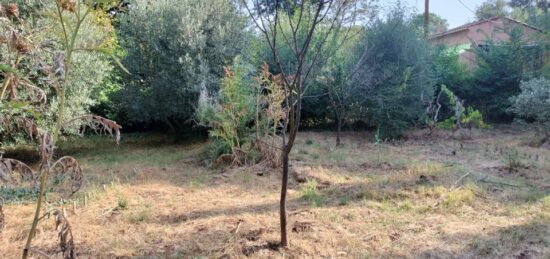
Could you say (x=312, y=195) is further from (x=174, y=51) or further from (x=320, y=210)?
(x=174, y=51)

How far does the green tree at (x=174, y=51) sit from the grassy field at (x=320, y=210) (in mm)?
2336

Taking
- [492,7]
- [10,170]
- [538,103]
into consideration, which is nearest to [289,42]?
[10,170]

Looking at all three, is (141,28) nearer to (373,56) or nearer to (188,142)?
(188,142)

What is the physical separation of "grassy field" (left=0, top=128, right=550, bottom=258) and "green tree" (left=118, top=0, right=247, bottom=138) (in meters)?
2.34

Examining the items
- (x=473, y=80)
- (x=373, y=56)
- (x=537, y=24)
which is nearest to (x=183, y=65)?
(x=373, y=56)

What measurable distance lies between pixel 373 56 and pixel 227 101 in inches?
160

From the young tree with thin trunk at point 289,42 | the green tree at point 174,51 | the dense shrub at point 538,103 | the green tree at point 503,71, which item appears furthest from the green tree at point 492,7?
the young tree with thin trunk at point 289,42

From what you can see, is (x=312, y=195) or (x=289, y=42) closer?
(x=289, y=42)

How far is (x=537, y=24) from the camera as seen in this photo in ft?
34.5

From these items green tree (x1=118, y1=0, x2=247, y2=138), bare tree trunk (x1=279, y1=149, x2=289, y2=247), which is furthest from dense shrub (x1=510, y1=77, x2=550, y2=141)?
bare tree trunk (x1=279, y1=149, x2=289, y2=247)

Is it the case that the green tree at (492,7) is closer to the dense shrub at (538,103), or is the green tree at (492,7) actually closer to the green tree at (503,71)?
the green tree at (503,71)

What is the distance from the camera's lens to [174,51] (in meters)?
7.99

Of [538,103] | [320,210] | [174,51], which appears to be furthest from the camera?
[174,51]

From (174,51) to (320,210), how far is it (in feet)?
18.6
